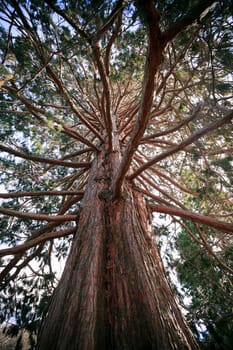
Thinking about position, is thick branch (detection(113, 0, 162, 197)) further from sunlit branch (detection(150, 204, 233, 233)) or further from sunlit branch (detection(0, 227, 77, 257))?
sunlit branch (detection(0, 227, 77, 257))

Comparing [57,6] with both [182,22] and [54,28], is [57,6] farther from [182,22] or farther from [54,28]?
[182,22]

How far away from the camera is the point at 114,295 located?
5.14ft

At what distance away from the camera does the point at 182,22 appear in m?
1.26

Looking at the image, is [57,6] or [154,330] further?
[57,6]

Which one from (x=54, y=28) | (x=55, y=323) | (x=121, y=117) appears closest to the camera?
(x=55, y=323)

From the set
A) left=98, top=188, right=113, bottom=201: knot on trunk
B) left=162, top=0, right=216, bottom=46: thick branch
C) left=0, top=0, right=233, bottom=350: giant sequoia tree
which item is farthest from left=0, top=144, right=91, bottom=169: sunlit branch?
left=162, top=0, right=216, bottom=46: thick branch

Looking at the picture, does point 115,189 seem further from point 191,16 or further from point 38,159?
point 191,16

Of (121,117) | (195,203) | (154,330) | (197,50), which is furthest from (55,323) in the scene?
(121,117)

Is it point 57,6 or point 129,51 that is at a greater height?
point 129,51

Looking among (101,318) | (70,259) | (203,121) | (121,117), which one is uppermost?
(121,117)

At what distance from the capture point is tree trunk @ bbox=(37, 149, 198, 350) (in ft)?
4.21

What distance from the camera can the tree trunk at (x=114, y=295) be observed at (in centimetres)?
128

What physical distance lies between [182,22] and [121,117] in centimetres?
397

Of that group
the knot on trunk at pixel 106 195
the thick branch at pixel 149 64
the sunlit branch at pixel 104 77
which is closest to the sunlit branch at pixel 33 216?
the knot on trunk at pixel 106 195
